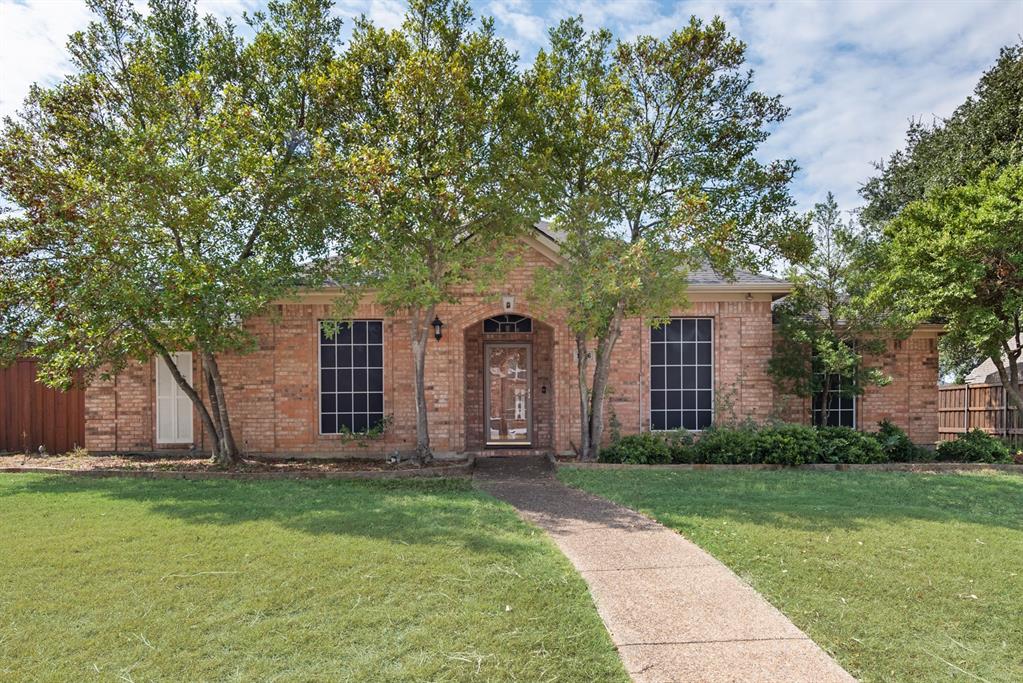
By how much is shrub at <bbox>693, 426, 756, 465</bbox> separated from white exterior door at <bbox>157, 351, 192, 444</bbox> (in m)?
9.69

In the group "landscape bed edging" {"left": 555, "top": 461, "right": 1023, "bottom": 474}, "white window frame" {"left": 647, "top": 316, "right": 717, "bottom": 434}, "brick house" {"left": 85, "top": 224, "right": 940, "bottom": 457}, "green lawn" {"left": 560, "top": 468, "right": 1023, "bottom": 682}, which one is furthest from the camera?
"white window frame" {"left": 647, "top": 316, "right": 717, "bottom": 434}

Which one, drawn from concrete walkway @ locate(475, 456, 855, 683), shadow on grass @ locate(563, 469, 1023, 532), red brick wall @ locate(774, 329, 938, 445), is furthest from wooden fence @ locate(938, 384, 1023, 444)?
concrete walkway @ locate(475, 456, 855, 683)

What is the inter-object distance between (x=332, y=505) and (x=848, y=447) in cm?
857

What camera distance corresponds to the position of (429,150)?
427 inches

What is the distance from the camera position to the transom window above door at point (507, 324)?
1435 centimetres

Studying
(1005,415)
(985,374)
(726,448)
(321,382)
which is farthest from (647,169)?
(985,374)

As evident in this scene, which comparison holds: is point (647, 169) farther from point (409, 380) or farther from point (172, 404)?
point (172, 404)

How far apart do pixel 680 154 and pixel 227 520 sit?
8919 mm

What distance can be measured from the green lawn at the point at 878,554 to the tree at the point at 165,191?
599 centimetres

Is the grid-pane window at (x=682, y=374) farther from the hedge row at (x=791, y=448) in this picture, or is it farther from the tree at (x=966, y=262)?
the tree at (x=966, y=262)

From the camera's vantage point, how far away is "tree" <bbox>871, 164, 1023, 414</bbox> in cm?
1170

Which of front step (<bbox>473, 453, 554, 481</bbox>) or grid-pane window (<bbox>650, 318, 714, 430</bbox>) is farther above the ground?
grid-pane window (<bbox>650, 318, 714, 430</bbox>)

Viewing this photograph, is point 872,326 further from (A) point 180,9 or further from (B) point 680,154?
(A) point 180,9

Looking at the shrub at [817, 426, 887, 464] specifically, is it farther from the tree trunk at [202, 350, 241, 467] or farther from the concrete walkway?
the tree trunk at [202, 350, 241, 467]
